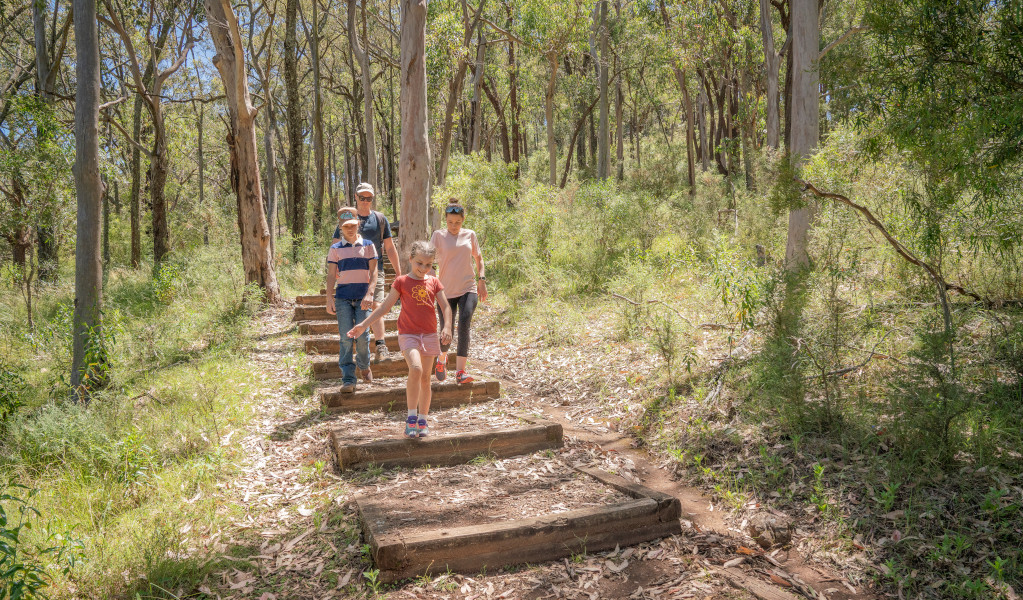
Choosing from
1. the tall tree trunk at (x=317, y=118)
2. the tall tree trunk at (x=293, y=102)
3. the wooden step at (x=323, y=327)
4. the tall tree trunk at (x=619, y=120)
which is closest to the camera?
the wooden step at (x=323, y=327)

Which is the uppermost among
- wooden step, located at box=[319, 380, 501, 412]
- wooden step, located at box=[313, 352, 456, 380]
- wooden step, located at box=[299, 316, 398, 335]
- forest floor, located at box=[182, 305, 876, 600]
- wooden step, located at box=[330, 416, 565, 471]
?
wooden step, located at box=[299, 316, 398, 335]

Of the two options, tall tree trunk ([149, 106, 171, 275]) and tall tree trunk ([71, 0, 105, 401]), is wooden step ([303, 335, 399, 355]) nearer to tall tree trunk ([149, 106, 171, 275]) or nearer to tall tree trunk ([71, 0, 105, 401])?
tall tree trunk ([71, 0, 105, 401])

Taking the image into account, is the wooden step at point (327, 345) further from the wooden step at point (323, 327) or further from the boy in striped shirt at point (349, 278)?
the boy in striped shirt at point (349, 278)

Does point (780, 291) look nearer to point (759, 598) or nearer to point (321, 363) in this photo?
point (759, 598)

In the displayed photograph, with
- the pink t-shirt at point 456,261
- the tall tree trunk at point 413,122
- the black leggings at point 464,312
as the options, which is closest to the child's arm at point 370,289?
the pink t-shirt at point 456,261

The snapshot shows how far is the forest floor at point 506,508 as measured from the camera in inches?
135

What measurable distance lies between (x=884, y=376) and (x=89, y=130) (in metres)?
8.93

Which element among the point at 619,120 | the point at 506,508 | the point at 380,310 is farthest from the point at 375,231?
the point at 619,120

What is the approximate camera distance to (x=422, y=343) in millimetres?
5094

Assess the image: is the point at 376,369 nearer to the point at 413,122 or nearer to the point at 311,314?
the point at 311,314

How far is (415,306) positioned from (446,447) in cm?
136

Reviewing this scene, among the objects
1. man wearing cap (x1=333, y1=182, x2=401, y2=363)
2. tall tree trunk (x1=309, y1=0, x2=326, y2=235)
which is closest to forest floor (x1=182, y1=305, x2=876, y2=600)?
man wearing cap (x1=333, y1=182, x2=401, y2=363)

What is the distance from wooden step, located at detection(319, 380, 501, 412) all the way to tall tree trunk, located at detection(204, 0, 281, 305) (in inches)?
249

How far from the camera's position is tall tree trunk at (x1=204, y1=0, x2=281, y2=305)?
1116 cm
